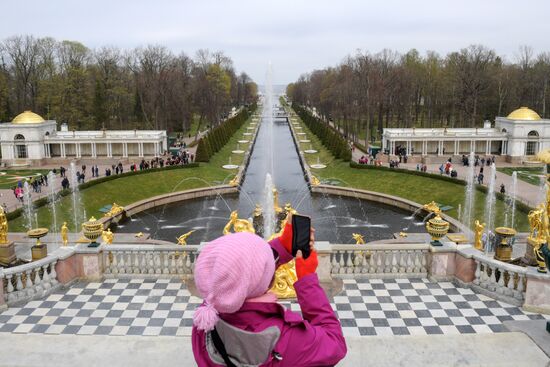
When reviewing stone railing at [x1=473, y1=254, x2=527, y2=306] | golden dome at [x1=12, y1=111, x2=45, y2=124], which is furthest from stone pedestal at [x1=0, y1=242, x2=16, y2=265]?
golden dome at [x1=12, y1=111, x2=45, y2=124]

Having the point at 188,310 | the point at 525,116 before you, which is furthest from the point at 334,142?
the point at 188,310

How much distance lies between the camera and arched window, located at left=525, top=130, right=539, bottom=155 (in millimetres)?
56156

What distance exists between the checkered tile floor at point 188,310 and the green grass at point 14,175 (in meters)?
35.7

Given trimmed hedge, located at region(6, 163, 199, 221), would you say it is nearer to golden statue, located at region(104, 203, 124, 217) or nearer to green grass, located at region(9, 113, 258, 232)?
green grass, located at region(9, 113, 258, 232)

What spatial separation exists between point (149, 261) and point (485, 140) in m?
52.5

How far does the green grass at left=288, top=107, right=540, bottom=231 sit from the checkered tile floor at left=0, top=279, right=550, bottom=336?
20.3m

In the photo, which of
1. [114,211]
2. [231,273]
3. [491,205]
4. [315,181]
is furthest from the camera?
[315,181]

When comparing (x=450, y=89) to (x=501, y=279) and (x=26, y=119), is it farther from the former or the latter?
(x=501, y=279)

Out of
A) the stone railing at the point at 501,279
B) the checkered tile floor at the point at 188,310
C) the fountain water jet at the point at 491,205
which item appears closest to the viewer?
the checkered tile floor at the point at 188,310

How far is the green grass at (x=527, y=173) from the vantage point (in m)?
44.6

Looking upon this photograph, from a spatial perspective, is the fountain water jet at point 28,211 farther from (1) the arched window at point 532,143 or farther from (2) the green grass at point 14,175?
(1) the arched window at point 532,143

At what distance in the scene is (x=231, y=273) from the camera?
3.75 meters

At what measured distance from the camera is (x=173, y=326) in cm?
1170

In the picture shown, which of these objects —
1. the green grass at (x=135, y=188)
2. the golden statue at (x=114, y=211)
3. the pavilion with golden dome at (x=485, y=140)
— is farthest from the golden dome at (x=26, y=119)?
the pavilion with golden dome at (x=485, y=140)
